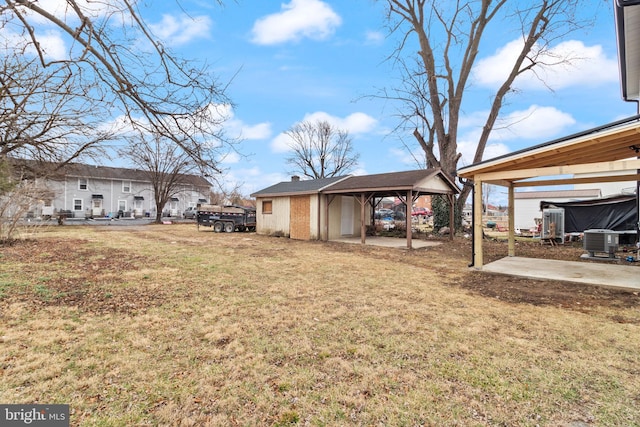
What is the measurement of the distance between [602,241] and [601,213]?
7.14 m

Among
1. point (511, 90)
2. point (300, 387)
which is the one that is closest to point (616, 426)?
point (300, 387)

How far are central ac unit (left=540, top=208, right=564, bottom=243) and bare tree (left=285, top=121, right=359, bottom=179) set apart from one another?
872 inches

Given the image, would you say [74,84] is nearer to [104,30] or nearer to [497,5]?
[104,30]

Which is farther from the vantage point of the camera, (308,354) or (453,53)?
(453,53)

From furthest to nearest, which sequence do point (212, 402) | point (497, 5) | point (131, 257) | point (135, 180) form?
point (135, 180), point (497, 5), point (131, 257), point (212, 402)

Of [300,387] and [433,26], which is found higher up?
[433,26]

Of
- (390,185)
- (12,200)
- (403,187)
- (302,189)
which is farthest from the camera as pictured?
(302,189)

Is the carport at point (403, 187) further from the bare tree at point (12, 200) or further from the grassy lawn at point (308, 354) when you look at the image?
the bare tree at point (12, 200)

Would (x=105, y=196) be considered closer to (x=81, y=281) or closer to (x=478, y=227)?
(x=81, y=281)

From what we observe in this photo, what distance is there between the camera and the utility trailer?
59.2 ft

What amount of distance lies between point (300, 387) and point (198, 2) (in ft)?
14.7

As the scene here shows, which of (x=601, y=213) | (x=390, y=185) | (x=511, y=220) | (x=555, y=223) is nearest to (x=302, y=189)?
(x=390, y=185)

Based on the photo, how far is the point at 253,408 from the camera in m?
2.14

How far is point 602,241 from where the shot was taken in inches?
346
